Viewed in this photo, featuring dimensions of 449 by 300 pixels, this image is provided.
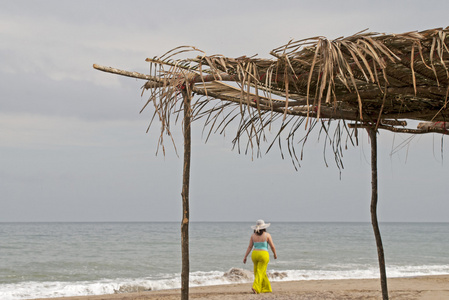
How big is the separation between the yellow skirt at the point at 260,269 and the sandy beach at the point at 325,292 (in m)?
0.13

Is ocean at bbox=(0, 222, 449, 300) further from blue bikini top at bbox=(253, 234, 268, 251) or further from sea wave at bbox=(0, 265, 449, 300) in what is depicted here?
blue bikini top at bbox=(253, 234, 268, 251)

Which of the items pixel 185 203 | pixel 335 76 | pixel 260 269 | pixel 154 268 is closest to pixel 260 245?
pixel 260 269

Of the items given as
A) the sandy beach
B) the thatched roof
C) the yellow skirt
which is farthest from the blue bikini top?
the thatched roof

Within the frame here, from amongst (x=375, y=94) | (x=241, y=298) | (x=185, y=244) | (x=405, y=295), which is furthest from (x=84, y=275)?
(x=375, y=94)

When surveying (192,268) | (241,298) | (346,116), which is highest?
(346,116)

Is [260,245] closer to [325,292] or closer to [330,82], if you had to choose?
[325,292]

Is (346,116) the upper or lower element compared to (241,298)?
upper

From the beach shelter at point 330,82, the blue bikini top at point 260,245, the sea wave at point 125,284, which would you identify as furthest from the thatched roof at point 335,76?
the sea wave at point 125,284

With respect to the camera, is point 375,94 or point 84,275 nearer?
point 375,94

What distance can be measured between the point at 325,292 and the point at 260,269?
1.72m

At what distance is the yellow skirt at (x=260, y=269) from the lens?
8.43 metres

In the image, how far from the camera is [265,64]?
382 cm

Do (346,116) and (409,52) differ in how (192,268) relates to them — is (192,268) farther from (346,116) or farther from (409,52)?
(409,52)

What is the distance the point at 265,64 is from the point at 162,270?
1402cm
